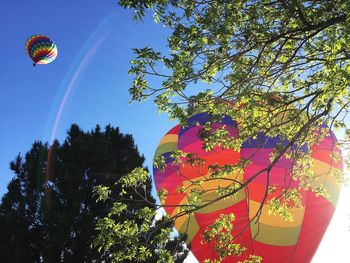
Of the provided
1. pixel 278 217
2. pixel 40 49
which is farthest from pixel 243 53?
pixel 40 49

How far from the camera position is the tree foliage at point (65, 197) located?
1338 cm

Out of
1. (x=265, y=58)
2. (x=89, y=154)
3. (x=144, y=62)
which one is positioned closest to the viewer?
(x=144, y=62)

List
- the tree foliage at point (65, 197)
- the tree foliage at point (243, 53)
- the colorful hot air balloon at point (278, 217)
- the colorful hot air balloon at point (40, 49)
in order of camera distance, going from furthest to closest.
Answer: the colorful hot air balloon at point (40, 49), the colorful hot air balloon at point (278, 217), the tree foliage at point (65, 197), the tree foliage at point (243, 53)

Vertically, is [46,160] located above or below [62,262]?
above

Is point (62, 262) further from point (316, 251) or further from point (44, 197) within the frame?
point (316, 251)

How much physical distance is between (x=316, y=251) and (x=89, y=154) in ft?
28.3

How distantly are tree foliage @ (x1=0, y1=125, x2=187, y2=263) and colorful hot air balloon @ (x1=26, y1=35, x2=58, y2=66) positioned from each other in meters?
8.22

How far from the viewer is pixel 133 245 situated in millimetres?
6309

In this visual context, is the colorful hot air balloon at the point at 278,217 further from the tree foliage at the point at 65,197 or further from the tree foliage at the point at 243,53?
the tree foliage at the point at 243,53

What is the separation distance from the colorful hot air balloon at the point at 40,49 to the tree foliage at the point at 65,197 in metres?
8.22

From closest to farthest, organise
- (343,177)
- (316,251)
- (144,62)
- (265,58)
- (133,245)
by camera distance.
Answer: (133,245), (144,62), (265,58), (343,177), (316,251)

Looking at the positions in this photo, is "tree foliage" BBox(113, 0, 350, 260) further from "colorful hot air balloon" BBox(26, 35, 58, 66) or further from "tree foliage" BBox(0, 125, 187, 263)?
"colorful hot air balloon" BBox(26, 35, 58, 66)

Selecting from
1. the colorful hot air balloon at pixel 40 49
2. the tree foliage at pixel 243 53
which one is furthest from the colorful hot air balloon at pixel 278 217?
the colorful hot air balloon at pixel 40 49

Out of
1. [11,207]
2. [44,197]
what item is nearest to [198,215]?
[44,197]
